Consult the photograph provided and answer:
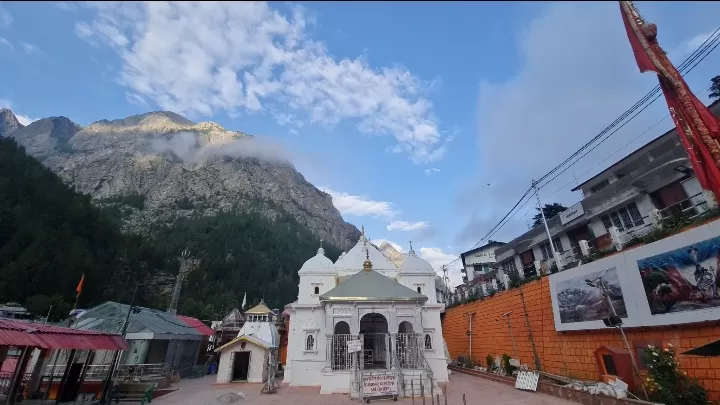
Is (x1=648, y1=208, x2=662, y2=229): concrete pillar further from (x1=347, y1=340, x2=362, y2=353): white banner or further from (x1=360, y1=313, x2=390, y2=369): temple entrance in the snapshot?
(x1=360, y1=313, x2=390, y2=369): temple entrance

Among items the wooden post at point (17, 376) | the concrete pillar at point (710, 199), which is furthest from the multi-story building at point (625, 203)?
the wooden post at point (17, 376)

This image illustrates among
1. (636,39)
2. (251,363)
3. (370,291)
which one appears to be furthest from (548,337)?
(251,363)

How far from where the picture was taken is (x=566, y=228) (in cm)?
2100

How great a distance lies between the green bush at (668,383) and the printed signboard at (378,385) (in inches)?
322

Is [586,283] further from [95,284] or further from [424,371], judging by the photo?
[95,284]

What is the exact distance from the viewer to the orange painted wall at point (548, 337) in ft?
29.0

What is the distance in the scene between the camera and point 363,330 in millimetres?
21500

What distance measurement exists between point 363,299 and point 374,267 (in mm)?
6576

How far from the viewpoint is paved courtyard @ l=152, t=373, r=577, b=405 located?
1218 cm

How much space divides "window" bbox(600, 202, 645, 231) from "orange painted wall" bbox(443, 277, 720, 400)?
20.8ft

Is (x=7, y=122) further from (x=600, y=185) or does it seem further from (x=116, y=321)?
(x=600, y=185)

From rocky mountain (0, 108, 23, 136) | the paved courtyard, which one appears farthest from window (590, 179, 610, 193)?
rocky mountain (0, 108, 23, 136)

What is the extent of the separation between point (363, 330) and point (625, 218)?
16579mm

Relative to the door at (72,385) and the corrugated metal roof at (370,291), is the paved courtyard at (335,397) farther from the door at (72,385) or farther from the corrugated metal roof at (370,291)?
the corrugated metal roof at (370,291)
